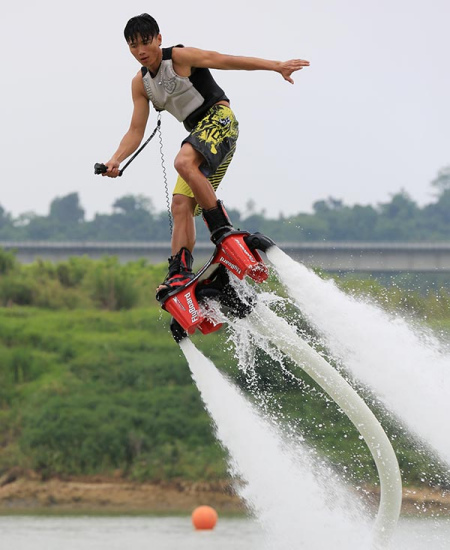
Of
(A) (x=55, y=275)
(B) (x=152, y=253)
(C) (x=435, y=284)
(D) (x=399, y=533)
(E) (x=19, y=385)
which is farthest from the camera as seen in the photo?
(B) (x=152, y=253)

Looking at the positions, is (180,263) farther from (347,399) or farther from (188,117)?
(347,399)

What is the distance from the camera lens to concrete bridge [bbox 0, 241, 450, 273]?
38.2 meters

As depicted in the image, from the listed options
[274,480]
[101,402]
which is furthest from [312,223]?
[274,480]

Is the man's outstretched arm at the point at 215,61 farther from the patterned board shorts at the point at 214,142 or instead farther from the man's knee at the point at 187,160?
the man's knee at the point at 187,160

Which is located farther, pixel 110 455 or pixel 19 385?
pixel 19 385

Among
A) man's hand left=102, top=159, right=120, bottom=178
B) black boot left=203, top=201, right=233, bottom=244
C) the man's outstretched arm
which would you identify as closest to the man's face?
the man's outstretched arm

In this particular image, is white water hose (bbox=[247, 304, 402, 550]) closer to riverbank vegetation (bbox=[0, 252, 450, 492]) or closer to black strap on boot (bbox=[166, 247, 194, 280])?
black strap on boot (bbox=[166, 247, 194, 280])

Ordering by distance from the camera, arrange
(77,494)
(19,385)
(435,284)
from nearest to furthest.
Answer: (435,284) → (77,494) → (19,385)

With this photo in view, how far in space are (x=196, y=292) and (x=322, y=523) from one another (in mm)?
2717

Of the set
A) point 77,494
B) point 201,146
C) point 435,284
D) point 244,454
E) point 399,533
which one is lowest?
point 77,494

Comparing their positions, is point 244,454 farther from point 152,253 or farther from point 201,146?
point 152,253

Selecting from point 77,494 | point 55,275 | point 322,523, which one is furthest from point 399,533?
point 55,275

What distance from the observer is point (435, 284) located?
18.7 meters

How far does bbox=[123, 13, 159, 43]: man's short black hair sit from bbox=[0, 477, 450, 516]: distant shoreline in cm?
1928
